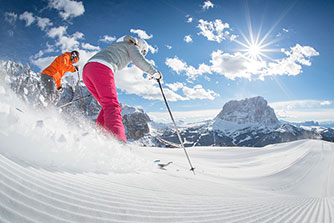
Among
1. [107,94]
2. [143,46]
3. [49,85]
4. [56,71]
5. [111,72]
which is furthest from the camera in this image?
[56,71]

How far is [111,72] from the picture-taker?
9.20ft

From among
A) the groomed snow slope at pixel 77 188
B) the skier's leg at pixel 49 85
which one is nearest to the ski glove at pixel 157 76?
the groomed snow slope at pixel 77 188

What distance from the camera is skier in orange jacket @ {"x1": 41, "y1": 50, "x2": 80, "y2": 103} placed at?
14.6ft

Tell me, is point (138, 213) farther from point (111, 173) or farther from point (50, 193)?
point (111, 173)

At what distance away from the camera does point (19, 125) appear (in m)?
1.07

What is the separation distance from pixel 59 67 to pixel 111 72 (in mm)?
2890

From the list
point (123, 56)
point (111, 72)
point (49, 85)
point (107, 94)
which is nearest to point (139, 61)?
point (123, 56)

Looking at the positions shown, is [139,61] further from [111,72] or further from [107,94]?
[107,94]

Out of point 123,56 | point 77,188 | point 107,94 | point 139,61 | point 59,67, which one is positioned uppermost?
point 59,67

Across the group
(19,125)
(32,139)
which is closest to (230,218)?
(32,139)

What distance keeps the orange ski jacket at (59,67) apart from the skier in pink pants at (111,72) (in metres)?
2.25

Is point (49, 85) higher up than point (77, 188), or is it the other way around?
point (49, 85)

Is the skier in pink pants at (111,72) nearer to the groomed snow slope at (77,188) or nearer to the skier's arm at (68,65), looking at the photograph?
the groomed snow slope at (77,188)

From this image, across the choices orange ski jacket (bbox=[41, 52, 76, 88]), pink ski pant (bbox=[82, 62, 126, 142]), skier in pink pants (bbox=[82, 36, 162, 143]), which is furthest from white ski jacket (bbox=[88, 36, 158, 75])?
orange ski jacket (bbox=[41, 52, 76, 88])
